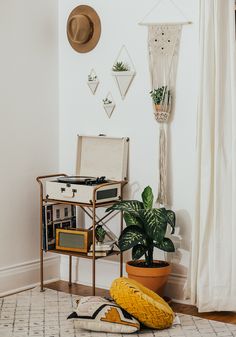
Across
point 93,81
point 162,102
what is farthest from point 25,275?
point 162,102

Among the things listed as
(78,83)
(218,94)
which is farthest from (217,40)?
(78,83)

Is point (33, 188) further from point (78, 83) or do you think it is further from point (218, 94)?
point (218, 94)

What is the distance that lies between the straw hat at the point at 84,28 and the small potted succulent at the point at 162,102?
28.9 inches

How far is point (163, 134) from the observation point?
4.43 meters

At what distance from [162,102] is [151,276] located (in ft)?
3.84

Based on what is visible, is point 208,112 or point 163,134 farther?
point 163,134

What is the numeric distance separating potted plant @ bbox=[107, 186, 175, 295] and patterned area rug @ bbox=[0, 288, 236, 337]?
1.02 ft

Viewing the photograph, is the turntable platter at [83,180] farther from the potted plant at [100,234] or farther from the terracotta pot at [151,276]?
the terracotta pot at [151,276]

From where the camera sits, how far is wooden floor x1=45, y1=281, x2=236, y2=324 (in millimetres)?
4094

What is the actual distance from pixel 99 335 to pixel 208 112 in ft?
5.08

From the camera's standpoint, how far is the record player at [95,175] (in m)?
4.39

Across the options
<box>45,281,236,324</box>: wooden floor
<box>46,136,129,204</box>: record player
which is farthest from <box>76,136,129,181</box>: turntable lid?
<box>45,281,236,324</box>: wooden floor

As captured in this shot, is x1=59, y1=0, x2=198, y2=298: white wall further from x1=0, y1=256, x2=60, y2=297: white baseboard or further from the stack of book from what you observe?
the stack of book

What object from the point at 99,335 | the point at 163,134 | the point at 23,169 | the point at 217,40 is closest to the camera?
the point at 99,335
